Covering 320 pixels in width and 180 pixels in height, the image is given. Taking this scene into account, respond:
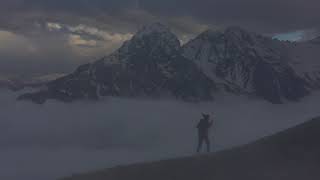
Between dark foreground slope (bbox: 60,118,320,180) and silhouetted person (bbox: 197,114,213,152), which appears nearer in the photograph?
dark foreground slope (bbox: 60,118,320,180)

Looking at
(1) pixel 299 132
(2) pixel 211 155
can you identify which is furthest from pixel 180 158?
(1) pixel 299 132

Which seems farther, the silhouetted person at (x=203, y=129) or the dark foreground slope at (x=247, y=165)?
the silhouetted person at (x=203, y=129)

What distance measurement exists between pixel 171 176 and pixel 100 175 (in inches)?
206

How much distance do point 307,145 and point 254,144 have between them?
181 inches

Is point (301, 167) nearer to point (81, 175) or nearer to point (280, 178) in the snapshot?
point (280, 178)

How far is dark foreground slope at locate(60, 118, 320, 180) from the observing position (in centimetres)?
5853

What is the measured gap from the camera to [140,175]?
59.6 m

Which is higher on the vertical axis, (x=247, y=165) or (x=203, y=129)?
(x=203, y=129)

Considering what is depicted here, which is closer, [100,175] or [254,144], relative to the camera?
[100,175]

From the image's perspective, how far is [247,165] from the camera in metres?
61.3

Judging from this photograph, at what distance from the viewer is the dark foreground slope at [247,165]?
58531 mm

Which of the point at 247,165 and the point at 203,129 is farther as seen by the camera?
the point at 203,129

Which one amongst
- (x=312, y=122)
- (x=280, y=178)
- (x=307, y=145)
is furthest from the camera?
(x=312, y=122)

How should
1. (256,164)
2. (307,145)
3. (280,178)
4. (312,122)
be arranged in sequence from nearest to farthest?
(280,178) < (256,164) < (307,145) < (312,122)
